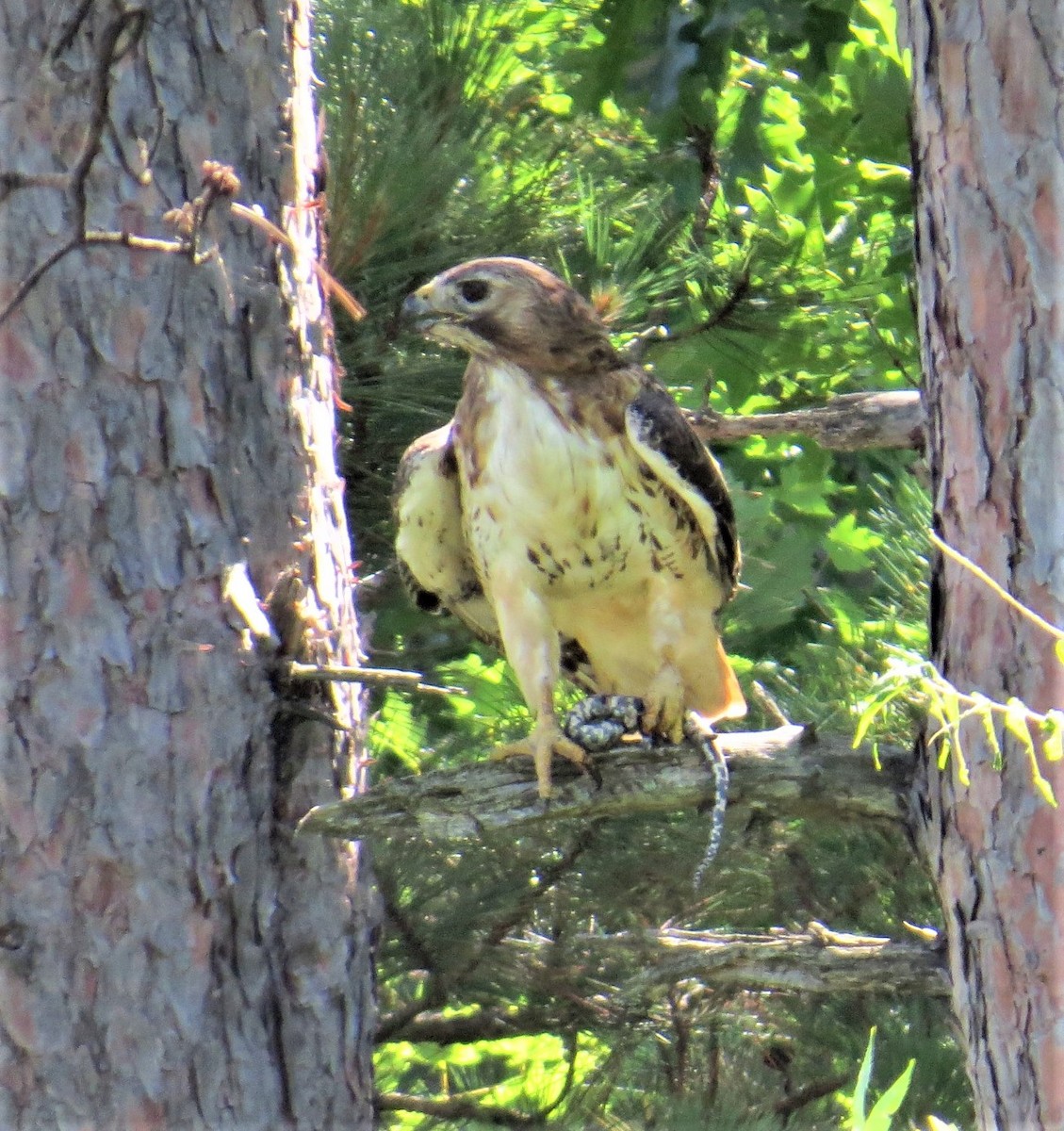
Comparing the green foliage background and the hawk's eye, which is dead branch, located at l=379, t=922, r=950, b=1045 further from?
the hawk's eye

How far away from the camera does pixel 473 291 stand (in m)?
3.19

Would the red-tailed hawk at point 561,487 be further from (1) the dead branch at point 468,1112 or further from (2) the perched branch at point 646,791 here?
(1) the dead branch at point 468,1112

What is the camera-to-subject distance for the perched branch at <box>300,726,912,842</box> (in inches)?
106

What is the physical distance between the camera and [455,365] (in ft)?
13.5

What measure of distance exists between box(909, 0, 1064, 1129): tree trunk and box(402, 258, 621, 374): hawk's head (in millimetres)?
916

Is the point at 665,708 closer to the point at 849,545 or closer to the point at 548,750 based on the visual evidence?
the point at 548,750

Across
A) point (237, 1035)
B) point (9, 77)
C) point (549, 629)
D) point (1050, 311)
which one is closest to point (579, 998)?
point (549, 629)

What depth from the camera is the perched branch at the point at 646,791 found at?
2699mm

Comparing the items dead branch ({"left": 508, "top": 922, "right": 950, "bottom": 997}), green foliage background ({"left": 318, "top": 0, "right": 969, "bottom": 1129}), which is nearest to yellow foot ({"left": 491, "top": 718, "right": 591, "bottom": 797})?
dead branch ({"left": 508, "top": 922, "right": 950, "bottom": 997})

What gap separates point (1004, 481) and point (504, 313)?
1.16 meters

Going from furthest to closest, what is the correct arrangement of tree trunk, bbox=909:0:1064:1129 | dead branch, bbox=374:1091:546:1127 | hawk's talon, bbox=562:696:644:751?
dead branch, bbox=374:1091:546:1127, hawk's talon, bbox=562:696:644:751, tree trunk, bbox=909:0:1064:1129

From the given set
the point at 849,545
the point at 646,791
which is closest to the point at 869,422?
the point at 646,791

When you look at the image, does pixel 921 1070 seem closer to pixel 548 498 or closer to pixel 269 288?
pixel 548 498

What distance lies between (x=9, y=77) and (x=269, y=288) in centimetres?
60
